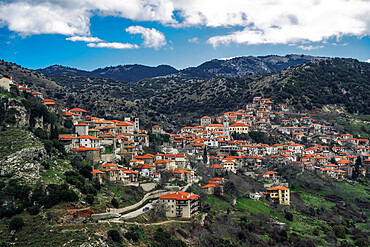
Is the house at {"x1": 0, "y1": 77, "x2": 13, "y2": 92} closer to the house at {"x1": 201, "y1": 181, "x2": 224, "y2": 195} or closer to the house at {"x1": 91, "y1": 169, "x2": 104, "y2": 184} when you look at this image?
the house at {"x1": 91, "y1": 169, "x2": 104, "y2": 184}

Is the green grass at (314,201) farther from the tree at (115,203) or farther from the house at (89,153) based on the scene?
the tree at (115,203)

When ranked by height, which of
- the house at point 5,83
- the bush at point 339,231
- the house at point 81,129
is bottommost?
the bush at point 339,231

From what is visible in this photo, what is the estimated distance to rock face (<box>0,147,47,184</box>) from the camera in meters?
53.2

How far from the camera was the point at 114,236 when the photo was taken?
157ft

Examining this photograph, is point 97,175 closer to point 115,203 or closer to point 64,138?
point 115,203

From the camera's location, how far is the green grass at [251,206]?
75750mm

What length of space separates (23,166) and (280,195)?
180 ft

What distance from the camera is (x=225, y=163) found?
316 feet

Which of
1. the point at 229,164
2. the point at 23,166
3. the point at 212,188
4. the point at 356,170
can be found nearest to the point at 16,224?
the point at 23,166

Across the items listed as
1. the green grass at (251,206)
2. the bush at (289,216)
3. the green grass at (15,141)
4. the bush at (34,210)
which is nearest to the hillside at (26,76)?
the green grass at (15,141)

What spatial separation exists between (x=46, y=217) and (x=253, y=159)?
67.3m

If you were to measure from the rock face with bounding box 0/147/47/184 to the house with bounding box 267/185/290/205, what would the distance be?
5119 cm

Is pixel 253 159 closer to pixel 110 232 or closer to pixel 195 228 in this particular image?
pixel 195 228

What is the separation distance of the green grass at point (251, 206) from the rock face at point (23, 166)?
128 feet
